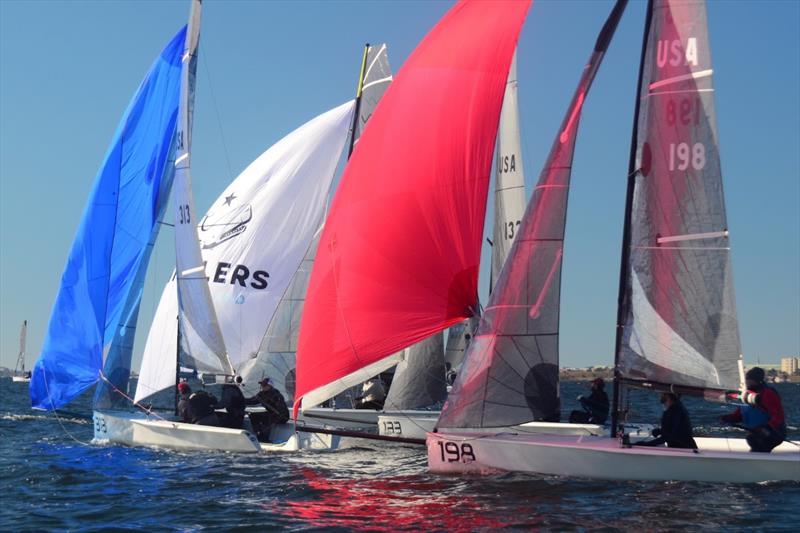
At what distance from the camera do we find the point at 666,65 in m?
14.3

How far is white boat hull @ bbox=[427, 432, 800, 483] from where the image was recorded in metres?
12.7

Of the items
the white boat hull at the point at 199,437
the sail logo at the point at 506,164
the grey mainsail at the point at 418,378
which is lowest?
the white boat hull at the point at 199,437

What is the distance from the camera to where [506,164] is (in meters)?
23.5

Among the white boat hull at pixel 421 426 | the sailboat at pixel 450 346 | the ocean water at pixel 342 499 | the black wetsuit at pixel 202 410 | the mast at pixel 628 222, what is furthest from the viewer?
the sailboat at pixel 450 346

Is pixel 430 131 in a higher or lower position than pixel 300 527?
higher

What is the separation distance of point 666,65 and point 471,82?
3.14m

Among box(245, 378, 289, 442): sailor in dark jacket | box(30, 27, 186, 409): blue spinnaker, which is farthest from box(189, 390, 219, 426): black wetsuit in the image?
box(30, 27, 186, 409): blue spinnaker

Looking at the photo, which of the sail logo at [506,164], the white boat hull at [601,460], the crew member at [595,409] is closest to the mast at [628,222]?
the white boat hull at [601,460]

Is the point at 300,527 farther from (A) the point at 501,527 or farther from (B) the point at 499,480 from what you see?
(B) the point at 499,480

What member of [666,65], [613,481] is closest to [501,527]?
[613,481]

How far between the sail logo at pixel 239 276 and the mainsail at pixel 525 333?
30.4ft

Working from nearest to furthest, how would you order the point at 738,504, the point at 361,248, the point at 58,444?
the point at 738,504, the point at 361,248, the point at 58,444

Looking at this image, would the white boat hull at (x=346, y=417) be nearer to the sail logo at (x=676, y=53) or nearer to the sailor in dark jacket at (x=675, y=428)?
the sailor in dark jacket at (x=675, y=428)

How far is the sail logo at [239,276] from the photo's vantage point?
22094mm
